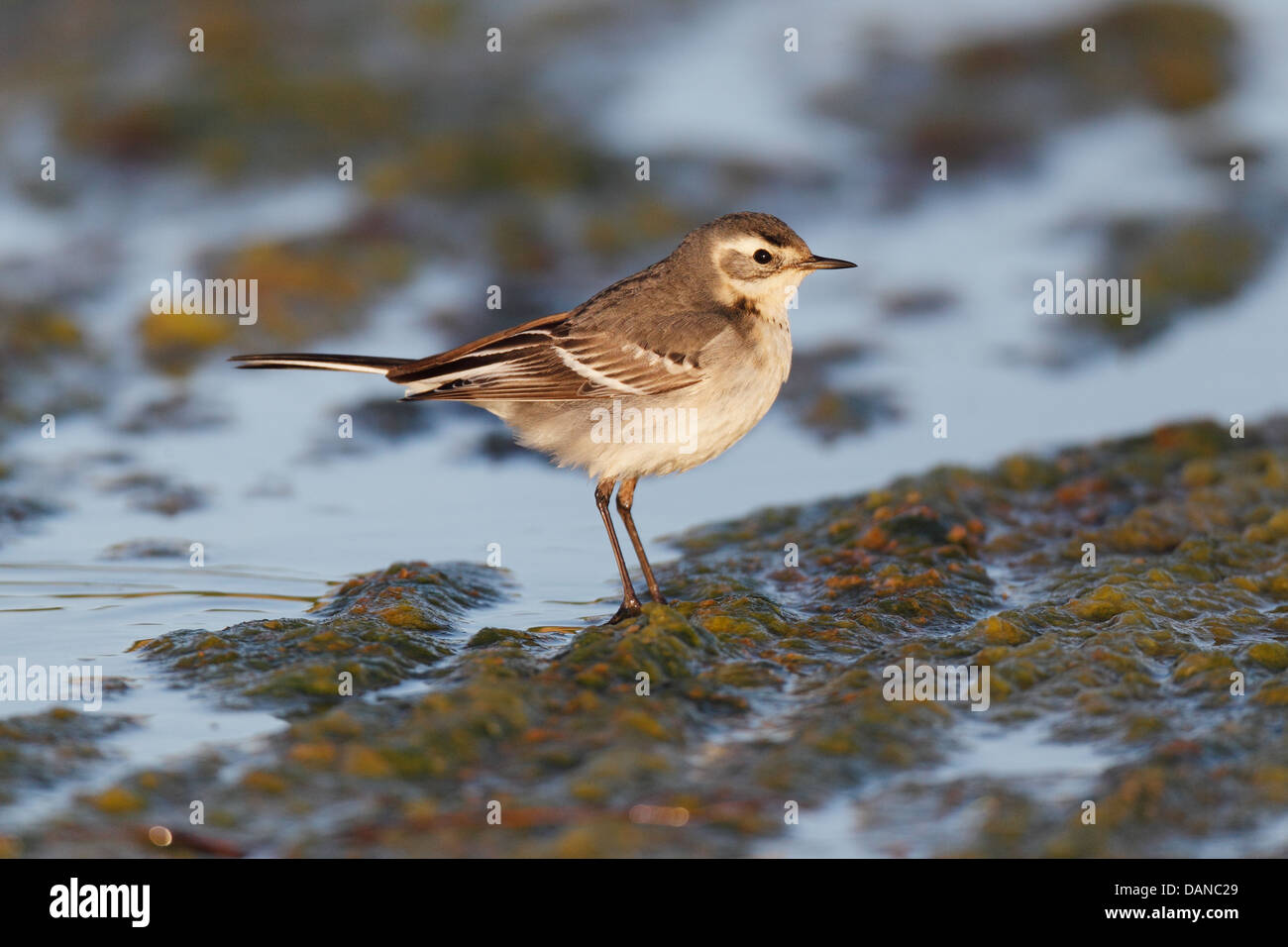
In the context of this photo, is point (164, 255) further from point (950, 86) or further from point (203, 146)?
point (950, 86)

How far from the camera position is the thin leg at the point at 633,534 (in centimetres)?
670

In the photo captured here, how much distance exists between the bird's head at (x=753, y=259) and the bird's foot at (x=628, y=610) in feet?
4.96

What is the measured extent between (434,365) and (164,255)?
5611 millimetres

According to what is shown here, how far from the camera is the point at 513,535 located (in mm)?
7949

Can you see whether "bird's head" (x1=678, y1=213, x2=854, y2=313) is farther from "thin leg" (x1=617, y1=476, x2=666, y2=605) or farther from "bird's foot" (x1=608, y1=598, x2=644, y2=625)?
"bird's foot" (x1=608, y1=598, x2=644, y2=625)

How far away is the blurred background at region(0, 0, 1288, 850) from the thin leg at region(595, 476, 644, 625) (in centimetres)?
32

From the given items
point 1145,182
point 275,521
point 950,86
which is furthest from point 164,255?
point 1145,182

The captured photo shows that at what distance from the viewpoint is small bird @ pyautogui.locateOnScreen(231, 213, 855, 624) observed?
21.7 ft
